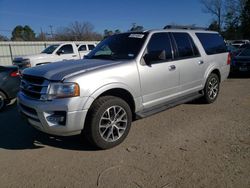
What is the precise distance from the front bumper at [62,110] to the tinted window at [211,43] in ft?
11.9

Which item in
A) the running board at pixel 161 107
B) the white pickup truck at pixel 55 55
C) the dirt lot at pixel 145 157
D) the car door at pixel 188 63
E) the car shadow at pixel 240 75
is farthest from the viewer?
the white pickup truck at pixel 55 55

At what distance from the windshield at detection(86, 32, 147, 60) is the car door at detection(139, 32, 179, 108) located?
19 cm

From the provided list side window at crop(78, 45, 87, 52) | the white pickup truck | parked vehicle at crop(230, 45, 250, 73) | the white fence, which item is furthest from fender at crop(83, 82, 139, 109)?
the white fence

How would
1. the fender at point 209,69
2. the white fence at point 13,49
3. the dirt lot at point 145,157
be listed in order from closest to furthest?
the dirt lot at point 145,157
the fender at point 209,69
the white fence at point 13,49

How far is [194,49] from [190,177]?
324cm

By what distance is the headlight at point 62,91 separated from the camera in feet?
10.7

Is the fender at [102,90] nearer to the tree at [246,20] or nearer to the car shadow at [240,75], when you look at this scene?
the car shadow at [240,75]

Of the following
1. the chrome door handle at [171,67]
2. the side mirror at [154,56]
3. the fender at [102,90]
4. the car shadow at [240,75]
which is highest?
the side mirror at [154,56]

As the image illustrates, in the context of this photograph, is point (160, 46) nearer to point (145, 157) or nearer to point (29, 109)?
point (145, 157)

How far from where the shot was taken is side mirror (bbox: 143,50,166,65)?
4152mm

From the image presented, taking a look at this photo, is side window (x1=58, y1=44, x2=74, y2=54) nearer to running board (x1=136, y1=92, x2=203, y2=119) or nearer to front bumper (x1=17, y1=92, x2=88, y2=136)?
running board (x1=136, y1=92, x2=203, y2=119)

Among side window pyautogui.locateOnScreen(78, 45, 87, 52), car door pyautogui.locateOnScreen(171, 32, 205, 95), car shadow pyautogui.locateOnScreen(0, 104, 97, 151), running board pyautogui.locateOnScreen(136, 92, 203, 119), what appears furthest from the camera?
side window pyautogui.locateOnScreen(78, 45, 87, 52)

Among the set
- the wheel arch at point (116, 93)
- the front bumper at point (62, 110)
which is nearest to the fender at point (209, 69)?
the wheel arch at point (116, 93)

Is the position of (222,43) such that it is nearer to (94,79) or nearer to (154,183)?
(94,79)
